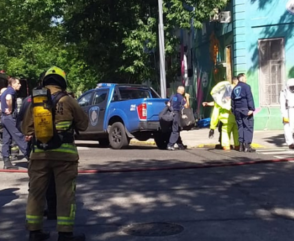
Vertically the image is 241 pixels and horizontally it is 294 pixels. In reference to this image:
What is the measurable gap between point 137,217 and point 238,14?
16.0 meters

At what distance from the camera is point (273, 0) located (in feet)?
71.3

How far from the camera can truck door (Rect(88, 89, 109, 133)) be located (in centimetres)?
1720

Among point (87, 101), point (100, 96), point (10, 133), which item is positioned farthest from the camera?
point (87, 101)

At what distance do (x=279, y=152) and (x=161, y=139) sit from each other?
11.5ft

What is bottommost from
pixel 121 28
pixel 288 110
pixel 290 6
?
pixel 288 110

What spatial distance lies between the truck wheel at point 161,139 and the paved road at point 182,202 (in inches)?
162

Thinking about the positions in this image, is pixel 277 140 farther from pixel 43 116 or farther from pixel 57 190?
pixel 43 116

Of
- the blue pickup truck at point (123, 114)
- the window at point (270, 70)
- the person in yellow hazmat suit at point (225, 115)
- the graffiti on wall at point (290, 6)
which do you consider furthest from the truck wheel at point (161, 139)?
the graffiti on wall at point (290, 6)

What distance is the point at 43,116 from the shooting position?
586 cm

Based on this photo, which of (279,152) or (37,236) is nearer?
(37,236)

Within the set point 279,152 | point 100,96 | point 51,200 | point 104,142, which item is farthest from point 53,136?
point 104,142

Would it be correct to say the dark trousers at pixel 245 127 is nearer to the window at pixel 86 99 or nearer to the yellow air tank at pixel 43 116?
the window at pixel 86 99

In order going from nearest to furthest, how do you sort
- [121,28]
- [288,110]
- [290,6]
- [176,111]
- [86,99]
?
[288,110]
[176,111]
[86,99]
[290,6]
[121,28]

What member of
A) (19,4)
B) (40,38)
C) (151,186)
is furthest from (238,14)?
(40,38)
